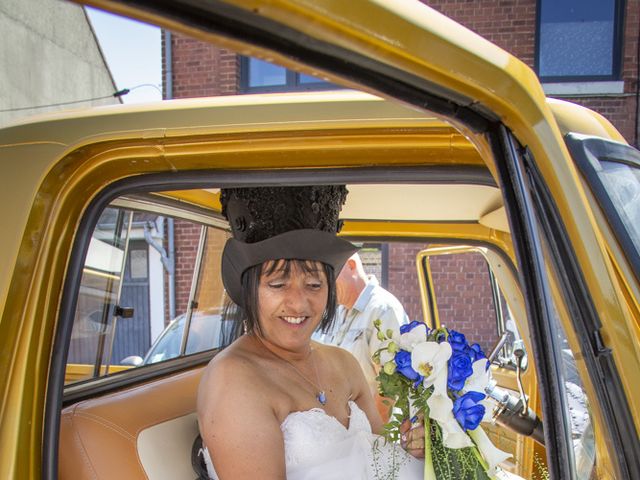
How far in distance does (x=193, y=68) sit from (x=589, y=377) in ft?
29.7

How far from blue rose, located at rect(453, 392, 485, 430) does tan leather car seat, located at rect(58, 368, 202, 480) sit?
87cm

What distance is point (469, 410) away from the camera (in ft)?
5.31

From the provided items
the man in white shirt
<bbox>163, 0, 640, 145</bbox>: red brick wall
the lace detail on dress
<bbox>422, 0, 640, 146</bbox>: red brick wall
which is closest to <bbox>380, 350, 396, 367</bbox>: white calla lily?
the lace detail on dress

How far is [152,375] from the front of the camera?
2.36 meters

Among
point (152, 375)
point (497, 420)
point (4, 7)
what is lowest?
point (497, 420)

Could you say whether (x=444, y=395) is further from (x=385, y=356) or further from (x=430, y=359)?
(x=385, y=356)

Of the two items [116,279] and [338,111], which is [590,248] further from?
[116,279]

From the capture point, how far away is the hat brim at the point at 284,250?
1.86 meters

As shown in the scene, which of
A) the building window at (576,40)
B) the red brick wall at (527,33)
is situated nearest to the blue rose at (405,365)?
the red brick wall at (527,33)

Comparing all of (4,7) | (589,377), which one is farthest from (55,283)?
(4,7)

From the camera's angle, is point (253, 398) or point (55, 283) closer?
point (55, 283)

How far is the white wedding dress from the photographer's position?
1.81m

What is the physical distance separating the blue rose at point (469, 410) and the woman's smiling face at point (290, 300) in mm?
556

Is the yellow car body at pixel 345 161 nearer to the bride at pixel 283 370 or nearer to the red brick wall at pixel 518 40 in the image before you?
the bride at pixel 283 370
